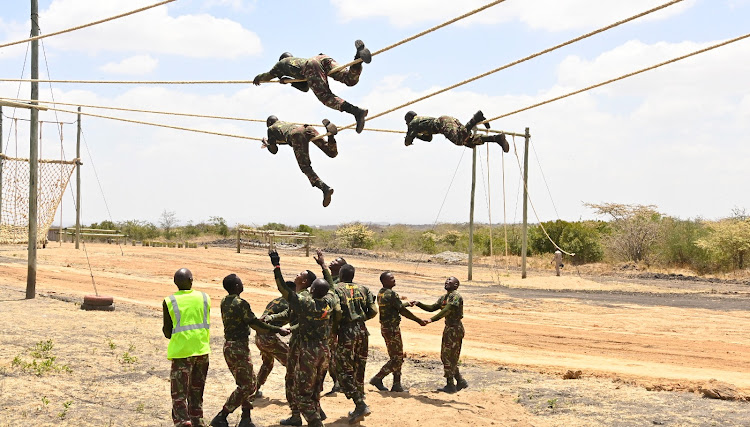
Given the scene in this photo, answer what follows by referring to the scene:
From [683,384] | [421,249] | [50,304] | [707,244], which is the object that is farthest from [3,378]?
[421,249]

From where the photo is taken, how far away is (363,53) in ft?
26.6

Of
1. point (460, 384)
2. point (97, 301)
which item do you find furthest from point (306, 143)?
point (97, 301)

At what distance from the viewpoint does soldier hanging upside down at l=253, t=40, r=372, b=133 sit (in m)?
8.38

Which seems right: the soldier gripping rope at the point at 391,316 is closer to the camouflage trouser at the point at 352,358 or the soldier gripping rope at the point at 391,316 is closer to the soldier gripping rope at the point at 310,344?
the camouflage trouser at the point at 352,358

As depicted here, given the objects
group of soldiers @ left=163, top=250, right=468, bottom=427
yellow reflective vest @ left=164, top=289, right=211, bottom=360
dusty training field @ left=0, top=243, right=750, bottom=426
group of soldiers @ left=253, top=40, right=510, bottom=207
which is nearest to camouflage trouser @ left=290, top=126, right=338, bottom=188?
group of soldiers @ left=253, top=40, right=510, bottom=207

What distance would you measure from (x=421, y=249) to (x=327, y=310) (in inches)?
1845

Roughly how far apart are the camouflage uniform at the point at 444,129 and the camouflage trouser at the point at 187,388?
15.0 feet

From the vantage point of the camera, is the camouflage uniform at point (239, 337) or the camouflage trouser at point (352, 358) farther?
the camouflage trouser at point (352, 358)

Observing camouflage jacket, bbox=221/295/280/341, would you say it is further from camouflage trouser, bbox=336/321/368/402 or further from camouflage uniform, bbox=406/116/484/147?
camouflage uniform, bbox=406/116/484/147

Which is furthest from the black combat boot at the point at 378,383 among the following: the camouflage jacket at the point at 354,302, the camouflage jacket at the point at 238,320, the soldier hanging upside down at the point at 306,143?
the soldier hanging upside down at the point at 306,143

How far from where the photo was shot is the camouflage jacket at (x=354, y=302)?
31.1 feet

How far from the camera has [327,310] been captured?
839cm

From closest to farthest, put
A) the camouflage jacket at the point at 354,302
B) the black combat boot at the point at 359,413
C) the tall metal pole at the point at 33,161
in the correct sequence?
the black combat boot at the point at 359,413 → the camouflage jacket at the point at 354,302 → the tall metal pole at the point at 33,161

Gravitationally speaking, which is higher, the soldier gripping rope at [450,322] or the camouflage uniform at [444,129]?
the camouflage uniform at [444,129]
